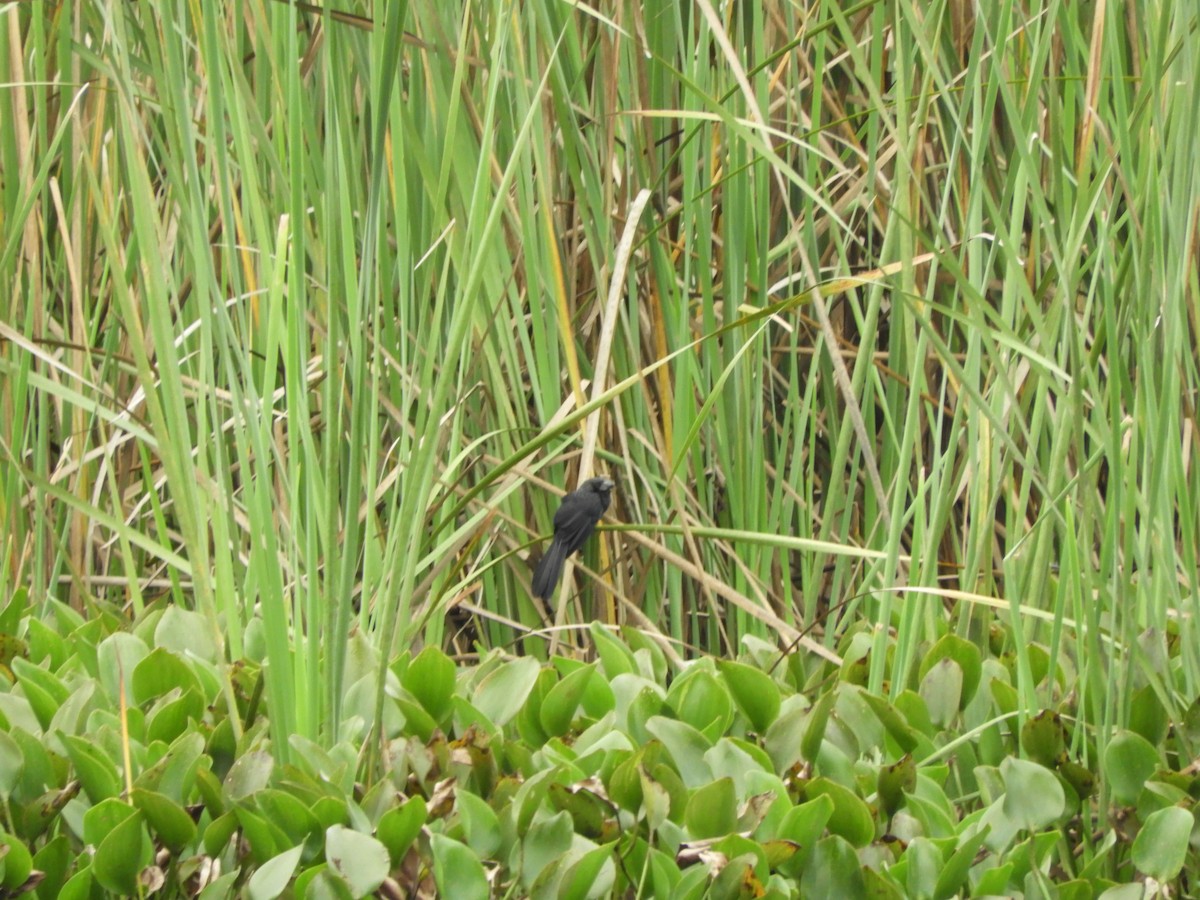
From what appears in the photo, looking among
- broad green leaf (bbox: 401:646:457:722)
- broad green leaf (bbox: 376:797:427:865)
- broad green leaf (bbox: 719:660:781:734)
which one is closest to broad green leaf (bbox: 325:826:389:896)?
broad green leaf (bbox: 376:797:427:865)

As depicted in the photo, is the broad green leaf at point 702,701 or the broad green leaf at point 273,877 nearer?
the broad green leaf at point 273,877

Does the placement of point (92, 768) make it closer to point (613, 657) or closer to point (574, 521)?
point (613, 657)

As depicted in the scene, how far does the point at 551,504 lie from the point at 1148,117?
0.84m

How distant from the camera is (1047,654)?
4.23ft

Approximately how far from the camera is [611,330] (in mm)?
1333

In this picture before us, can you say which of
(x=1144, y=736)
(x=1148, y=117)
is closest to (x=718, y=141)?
(x=1148, y=117)

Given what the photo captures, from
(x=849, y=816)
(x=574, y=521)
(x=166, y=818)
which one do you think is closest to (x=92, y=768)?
(x=166, y=818)

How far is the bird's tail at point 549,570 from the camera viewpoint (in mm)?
1580

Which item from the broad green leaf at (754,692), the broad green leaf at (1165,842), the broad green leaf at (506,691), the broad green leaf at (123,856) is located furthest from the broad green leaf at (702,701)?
the broad green leaf at (123,856)

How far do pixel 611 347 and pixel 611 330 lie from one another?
0.37 m

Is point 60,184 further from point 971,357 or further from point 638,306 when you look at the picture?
point 971,357

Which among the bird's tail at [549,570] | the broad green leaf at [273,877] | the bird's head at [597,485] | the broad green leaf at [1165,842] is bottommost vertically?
the bird's tail at [549,570]

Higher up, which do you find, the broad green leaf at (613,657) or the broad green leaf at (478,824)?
the broad green leaf at (478,824)

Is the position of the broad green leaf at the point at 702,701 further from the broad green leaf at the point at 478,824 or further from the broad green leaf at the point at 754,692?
the broad green leaf at the point at 478,824
